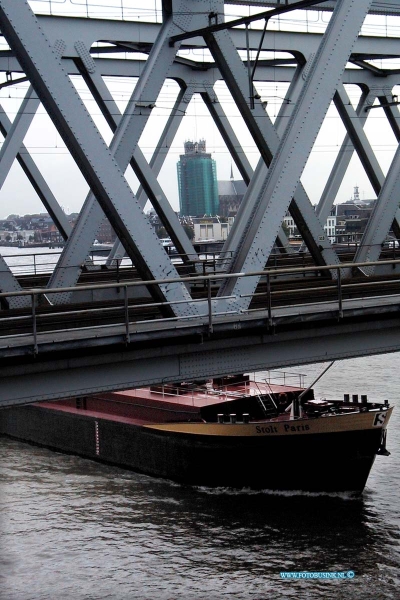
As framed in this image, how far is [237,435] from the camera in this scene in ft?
97.6

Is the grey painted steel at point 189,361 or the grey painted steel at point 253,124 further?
the grey painted steel at point 253,124

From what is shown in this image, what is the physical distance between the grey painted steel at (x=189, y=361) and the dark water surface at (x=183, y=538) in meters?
6.87

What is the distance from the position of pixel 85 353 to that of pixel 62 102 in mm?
2840

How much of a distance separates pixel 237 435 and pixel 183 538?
6448mm

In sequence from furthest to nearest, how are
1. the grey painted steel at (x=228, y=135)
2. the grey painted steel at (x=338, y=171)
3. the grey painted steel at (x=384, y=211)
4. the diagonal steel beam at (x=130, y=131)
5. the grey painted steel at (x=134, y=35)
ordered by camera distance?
the grey painted steel at (x=338, y=171) → the grey painted steel at (x=228, y=135) → the grey painted steel at (x=134, y=35) → the grey painted steel at (x=384, y=211) → the diagonal steel beam at (x=130, y=131)

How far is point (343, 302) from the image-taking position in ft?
48.2

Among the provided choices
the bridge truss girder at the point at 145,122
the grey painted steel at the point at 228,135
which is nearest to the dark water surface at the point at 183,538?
the bridge truss girder at the point at 145,122

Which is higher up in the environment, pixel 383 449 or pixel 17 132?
pixel 17 132

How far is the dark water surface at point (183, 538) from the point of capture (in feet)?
66.9

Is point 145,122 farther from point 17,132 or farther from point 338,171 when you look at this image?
point 338,171

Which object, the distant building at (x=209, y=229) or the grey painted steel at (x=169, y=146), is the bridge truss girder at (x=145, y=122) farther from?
the distant building at (x=209, y=229)

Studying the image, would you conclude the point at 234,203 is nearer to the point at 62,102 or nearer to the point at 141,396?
the point at 141,396

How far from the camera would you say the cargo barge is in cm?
2831

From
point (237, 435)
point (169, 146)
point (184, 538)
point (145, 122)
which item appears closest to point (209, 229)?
point (169, 146)
